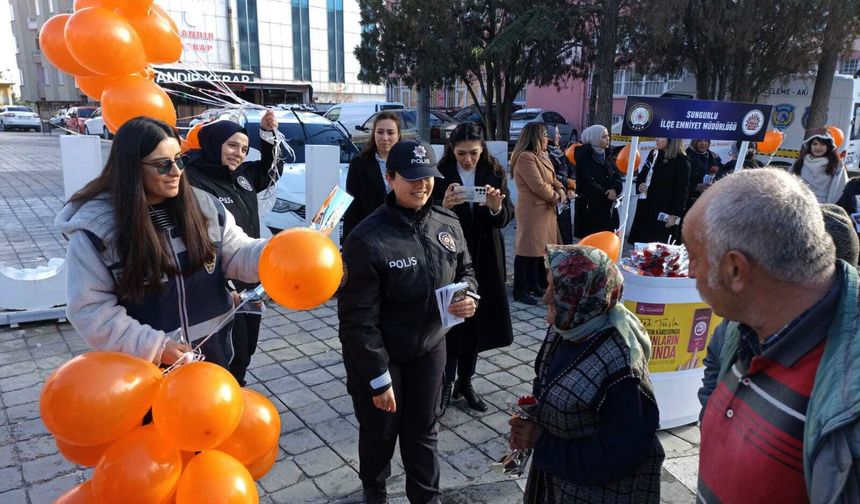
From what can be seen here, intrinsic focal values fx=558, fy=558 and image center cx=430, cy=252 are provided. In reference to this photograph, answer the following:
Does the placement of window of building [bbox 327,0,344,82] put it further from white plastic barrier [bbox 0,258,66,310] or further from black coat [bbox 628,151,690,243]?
white plastic barrier [bbox 0,258,66,310]

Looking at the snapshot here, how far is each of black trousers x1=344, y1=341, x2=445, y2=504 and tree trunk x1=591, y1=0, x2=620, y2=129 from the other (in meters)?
14.5

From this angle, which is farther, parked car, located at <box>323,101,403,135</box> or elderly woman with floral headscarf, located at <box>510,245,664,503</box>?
parked car, located at <box>323,101,403,135</box>

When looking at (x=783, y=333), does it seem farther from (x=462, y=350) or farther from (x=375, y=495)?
(x=462, y=350)

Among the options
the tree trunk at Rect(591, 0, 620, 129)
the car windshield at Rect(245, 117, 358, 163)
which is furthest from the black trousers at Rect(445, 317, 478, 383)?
the tree trunk at Rect(591, 0, 620, 129)

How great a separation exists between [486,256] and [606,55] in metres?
13.5

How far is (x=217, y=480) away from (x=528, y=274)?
5018 mm

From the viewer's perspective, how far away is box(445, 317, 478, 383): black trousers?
148 inches

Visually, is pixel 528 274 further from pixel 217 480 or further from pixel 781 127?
pixel 781 127

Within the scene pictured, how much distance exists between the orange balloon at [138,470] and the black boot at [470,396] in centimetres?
249

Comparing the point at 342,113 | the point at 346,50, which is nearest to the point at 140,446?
the point at 342,113

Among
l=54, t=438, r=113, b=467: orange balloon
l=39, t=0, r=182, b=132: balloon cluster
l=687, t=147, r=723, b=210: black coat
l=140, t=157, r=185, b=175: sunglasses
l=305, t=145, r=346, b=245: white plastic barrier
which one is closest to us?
l=54, t=438, r=113, b=467: orange balloon

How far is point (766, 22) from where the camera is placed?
43.3ft

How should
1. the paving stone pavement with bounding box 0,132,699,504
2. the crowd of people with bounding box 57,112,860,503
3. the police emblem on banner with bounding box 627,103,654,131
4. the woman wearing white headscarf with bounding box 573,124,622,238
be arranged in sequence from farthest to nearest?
the woman wearing white headscarf with bounding box 573,124,622,238 < the police emblem on banner with bounding box 627,103,654,131 < the paving stone pavement with bounding box 0,132,699,504 < the crowd of people with bounding box 57,112,860,503

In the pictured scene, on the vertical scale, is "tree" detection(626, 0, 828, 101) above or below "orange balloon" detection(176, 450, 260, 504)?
above
